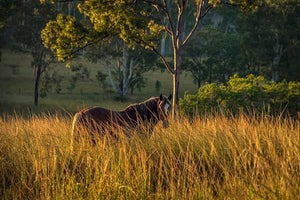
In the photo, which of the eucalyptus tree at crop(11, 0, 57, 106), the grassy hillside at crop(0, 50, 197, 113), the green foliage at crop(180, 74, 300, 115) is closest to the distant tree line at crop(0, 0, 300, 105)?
the eucalyptus tree at crop(11, 0, 57, 106)

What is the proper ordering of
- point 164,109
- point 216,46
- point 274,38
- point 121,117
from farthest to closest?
point 216,46
point 274,38
point 164,109
point 121,117

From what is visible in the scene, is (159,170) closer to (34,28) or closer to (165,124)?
(165,124)

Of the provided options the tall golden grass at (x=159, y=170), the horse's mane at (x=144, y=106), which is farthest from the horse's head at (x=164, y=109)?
the tall golden grass at (x=159, y=170)

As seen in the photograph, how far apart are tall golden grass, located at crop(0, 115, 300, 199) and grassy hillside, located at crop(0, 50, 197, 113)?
23.4 meters

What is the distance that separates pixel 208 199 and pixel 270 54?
1437 inches

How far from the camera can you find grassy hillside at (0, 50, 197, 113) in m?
32.0

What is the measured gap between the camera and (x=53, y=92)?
43.2 m

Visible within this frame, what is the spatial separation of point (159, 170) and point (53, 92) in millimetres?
40452

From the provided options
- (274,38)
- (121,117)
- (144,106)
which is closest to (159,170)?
(121,117)

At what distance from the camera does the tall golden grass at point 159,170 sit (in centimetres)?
437

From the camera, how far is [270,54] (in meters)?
38.0

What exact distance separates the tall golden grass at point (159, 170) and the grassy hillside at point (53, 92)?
23438mm

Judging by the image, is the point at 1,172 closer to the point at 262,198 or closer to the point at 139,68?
the point at 262,198

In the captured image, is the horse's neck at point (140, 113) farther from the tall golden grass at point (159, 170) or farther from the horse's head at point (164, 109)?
the tall golden grass at point (159, 170)
